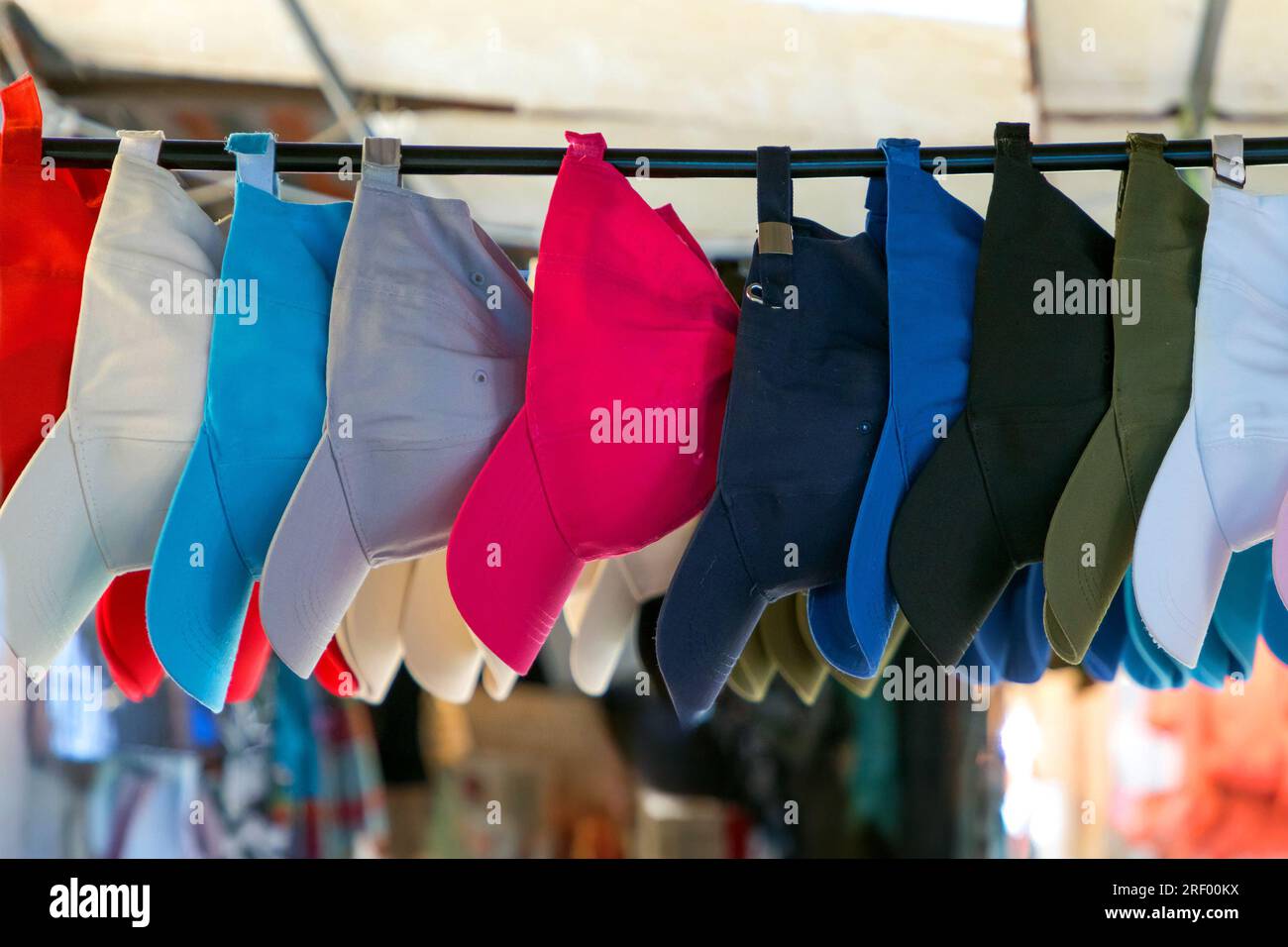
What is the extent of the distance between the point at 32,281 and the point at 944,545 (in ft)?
2.67

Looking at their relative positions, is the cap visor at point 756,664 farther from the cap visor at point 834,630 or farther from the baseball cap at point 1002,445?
the baseball cap at point 1002,445

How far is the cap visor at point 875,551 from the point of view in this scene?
97 cm

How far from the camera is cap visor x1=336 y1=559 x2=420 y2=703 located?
1310 millimetres

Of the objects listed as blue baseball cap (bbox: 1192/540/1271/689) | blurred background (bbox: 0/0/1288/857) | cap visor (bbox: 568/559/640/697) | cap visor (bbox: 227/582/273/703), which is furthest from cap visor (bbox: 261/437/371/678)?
blurred background (bbox: 0/0/1288/857)

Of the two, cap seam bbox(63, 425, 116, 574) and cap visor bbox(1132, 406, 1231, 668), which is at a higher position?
cap seam bbox(63, 425, 116, 574)

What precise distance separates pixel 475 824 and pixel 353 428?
2.45 meters

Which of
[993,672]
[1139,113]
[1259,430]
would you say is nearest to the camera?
[1259,430]

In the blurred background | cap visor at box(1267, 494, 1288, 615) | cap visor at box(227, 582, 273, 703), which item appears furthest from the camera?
the blurred background

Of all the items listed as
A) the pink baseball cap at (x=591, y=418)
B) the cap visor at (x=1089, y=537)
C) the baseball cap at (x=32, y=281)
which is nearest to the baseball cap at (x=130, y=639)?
the baseball cap at (x=32, y=281)

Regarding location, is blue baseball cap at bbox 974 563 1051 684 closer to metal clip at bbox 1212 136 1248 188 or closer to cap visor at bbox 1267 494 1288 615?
cap visor at bbox 1267 494 1288 615

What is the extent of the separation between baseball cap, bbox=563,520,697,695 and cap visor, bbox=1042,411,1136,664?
1.47 ft

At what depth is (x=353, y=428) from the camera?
996mm
